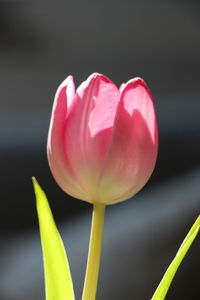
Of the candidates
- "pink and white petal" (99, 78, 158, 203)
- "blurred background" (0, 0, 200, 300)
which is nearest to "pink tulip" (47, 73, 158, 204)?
"pink and white petal" (99, 78, 158, 203)

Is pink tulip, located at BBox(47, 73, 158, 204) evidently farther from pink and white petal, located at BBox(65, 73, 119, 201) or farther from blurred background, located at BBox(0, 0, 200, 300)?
blurred background, located at BBox(0, 0, 200, 300)

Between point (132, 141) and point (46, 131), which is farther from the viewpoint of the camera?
point (46, 131)

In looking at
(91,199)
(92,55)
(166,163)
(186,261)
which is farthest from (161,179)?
(91,199)

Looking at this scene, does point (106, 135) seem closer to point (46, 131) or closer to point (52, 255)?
point (52, 255)

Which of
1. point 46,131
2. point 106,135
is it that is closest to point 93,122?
point 106,135

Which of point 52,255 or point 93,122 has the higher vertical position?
point 93,122
